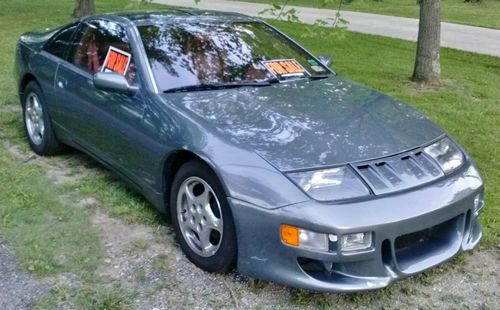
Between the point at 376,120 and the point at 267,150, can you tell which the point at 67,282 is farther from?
the point at 376,120

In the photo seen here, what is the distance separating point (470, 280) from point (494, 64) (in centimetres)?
850

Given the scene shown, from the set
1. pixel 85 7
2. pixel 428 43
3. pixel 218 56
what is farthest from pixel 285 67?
pixel 85 7

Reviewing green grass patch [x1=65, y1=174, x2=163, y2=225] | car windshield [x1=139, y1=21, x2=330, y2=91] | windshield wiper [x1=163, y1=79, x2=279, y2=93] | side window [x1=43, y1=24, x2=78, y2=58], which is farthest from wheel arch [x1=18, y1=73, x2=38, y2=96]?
windshield wiper [x1=163, y1=79, x2=279, y2=93]

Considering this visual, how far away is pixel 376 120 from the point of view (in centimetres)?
363

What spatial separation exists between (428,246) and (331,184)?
0.66 metres

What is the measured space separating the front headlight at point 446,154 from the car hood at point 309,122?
0.21ft

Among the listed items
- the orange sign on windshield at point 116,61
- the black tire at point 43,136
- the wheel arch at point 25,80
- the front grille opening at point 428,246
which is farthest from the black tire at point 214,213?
the wheel arch at point 25,80

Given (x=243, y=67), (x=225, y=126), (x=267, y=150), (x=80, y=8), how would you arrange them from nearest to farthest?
(x=267, y=150) < (x=225, y=126) < (x=243, y=67) < (x=80, y=8)

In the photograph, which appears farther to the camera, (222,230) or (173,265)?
(173,265)

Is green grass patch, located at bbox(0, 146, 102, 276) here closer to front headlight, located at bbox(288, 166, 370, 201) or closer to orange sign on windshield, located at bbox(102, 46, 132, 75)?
orange sign on windshield, located at bbox(102, 46, 132, 75)

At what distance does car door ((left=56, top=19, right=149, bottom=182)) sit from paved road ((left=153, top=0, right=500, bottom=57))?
965 centimetres

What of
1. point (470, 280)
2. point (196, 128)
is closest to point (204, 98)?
point (196, 128)

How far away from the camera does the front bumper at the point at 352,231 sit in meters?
2.85

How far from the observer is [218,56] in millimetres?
4148
